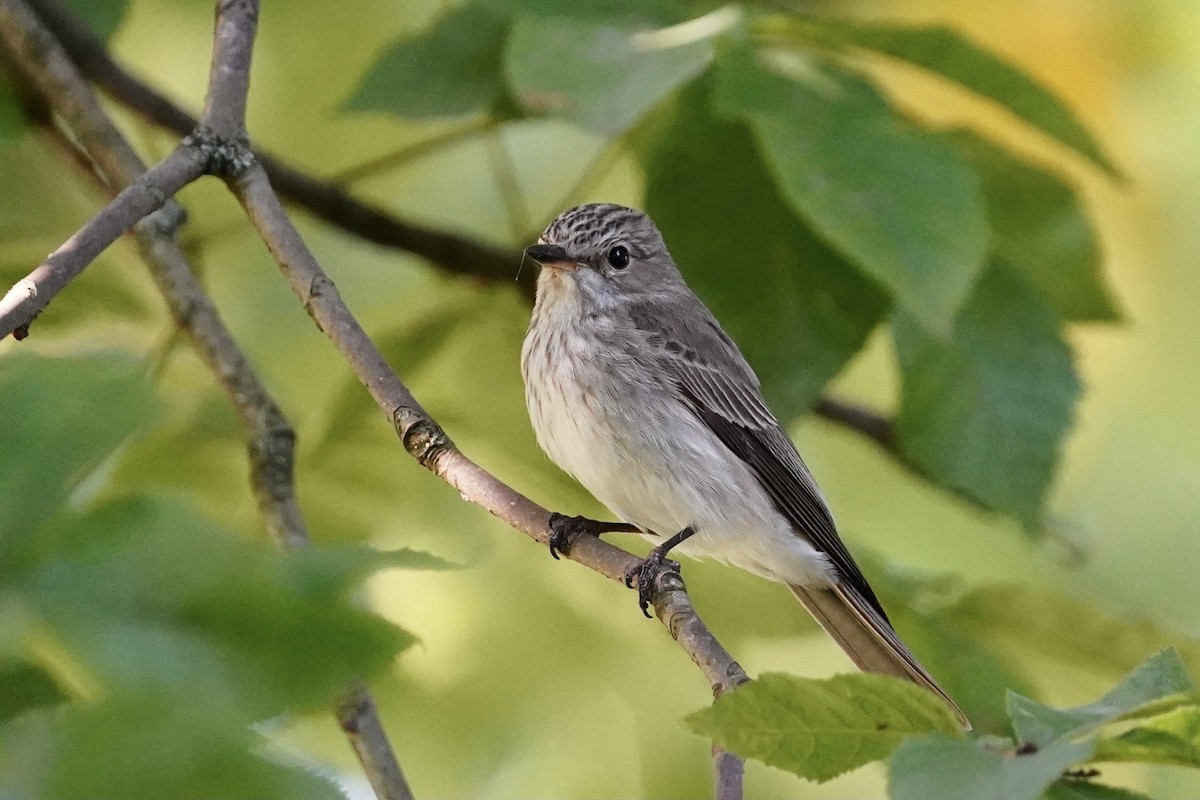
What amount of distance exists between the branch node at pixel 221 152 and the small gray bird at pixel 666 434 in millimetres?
1226

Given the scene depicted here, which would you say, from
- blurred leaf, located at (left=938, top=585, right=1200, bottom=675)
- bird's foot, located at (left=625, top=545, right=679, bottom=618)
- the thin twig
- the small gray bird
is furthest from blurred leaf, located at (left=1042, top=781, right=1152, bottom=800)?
blurred leaf, located at (left=938, top=585, right=1200, bottom=675)

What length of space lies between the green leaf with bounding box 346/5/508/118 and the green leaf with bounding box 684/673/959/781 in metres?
2.18

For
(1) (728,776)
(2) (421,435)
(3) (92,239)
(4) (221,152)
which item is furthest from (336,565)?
(4) (221,152)

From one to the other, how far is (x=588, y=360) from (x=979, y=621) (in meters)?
1.30

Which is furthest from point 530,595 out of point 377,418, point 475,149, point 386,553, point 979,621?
point 386,553

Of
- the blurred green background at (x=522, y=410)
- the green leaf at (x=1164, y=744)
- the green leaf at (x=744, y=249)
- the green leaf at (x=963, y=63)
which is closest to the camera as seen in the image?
the green leaf at (x=1164, y=744)

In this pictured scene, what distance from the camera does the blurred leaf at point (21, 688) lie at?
1243mm

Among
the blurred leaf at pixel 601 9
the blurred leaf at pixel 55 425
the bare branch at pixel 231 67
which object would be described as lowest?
the blurred leaf at pixel 55 425

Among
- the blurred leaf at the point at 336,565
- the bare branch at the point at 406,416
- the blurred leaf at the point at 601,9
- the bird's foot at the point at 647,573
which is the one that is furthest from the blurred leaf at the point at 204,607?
the blurred leaf at the point at 601,9

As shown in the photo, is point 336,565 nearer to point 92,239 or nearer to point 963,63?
point 92,239

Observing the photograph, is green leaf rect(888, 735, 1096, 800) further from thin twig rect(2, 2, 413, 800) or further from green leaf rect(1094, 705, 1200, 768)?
thin twig rect(2, 2, 413, 800)

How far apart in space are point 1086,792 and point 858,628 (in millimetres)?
2421

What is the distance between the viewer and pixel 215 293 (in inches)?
177

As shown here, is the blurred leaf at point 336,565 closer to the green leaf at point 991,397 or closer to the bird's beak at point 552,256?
the green leaf at point 991,397
